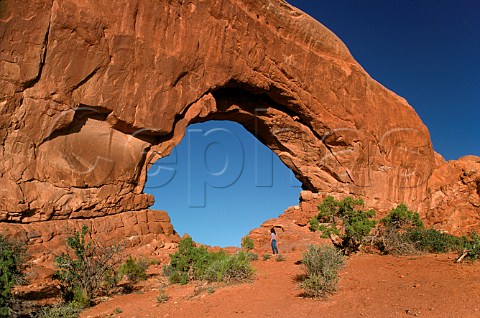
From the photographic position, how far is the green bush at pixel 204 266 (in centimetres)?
938

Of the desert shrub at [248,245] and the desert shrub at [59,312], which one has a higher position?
the desert shrub at [59,312]

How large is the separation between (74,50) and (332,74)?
1330 centimetres

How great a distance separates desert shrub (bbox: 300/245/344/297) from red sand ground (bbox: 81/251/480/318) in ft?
0.65

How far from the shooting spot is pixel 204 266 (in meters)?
10.7

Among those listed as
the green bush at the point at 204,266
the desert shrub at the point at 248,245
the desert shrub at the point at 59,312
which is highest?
the green bush at the point at 204,266

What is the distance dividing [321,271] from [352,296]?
105 centimetres

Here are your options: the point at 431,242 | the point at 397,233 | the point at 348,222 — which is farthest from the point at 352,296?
the point at 431,242

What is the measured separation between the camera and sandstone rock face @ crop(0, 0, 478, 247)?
11969mm

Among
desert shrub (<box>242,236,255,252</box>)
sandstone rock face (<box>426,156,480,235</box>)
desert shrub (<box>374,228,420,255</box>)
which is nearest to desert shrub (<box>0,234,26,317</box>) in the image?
desert shrub (<box>374,228,420,255</box>)

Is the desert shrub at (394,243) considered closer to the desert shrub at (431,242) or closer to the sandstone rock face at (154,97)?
the desert shrub at (431,242)

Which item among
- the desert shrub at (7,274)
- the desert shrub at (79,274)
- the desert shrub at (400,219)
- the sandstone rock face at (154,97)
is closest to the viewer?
the desert shrub at (7,274)

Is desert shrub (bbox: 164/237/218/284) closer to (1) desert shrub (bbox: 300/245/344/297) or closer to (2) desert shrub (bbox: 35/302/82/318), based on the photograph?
(2) desert shrub (bbox: 35/302/82/318)

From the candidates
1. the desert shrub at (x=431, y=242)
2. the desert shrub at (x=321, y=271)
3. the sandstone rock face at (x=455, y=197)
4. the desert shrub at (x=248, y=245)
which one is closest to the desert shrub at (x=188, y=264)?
the desert shrub at (x=321, y=271)

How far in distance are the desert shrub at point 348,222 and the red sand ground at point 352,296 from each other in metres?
1.11
